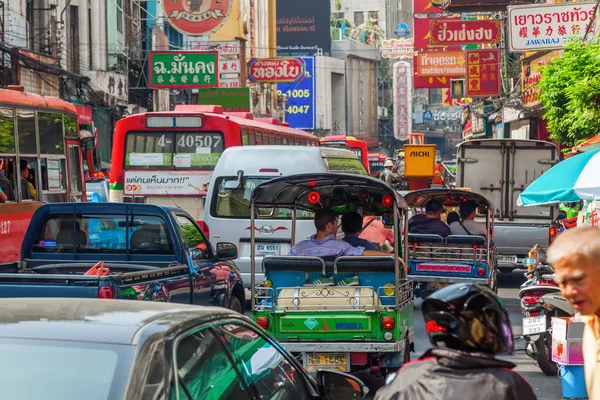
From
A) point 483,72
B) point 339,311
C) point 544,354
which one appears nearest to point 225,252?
point 339,311

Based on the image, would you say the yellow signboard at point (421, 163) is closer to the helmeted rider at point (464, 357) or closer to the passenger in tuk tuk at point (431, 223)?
the passenger in tuk tuk at point (431, 223)

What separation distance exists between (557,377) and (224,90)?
121ft

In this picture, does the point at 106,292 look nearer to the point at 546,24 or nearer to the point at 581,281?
the point at 581,281

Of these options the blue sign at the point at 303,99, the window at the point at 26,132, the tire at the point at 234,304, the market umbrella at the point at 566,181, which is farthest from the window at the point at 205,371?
the blue sign at the point at 303,99

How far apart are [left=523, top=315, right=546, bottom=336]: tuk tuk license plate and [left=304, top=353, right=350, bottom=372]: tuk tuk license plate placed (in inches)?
71.3

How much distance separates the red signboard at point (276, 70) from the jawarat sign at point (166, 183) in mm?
26296

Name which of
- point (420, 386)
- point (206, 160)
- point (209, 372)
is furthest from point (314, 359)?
point (206, 160)

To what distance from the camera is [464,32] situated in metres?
33.8

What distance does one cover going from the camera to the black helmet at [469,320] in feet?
10.4


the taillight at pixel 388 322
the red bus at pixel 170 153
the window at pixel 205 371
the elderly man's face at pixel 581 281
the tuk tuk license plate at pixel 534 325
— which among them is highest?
the red bus at pixel 170 153

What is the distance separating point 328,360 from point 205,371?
5.26m

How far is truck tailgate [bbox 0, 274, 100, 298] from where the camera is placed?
7590mm

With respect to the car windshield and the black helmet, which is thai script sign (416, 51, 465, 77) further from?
the black helmet

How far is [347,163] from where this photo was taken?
59.4 feet
